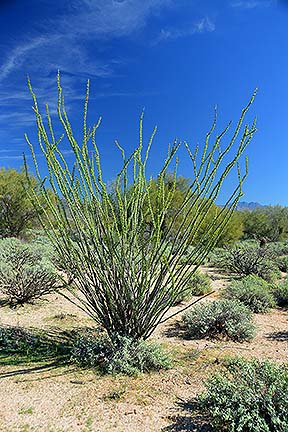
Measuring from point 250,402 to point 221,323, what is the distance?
98.6 inches

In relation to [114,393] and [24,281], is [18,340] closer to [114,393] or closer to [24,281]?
[114,393]

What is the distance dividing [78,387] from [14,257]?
4436 millimetres

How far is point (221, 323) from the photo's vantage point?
202 inches

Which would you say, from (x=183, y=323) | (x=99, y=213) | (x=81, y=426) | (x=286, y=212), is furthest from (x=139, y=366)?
(x=286, y=212)

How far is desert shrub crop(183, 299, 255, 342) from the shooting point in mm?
Answer: 4965

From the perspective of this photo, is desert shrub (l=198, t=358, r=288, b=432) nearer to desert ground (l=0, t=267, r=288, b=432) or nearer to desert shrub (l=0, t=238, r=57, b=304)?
desert ground (l=0, t=267, r=288, b=432)

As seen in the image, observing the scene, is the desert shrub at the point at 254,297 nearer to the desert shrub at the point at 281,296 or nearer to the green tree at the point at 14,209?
the desert shrub at the point at 281,296

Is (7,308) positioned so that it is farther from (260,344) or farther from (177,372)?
(260,344)

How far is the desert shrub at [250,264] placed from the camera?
36.0ft

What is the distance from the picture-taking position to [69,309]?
641cm

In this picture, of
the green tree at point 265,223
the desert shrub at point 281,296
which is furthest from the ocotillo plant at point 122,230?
the green tree at point 265,223

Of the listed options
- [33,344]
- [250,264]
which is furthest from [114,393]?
[250,264]

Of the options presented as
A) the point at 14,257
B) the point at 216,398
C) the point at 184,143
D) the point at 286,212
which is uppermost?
the point at 286,212

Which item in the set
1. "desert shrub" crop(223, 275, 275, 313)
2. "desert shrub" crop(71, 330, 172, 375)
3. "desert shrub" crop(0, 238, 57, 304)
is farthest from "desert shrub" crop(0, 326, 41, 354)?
"desert shrub" crop(223, 275, 275, 313)
